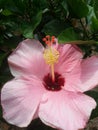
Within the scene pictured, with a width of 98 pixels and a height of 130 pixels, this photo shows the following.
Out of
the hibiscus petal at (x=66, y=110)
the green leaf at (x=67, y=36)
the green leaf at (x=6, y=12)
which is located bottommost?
the hibiscus petal at (x=66, y=110)

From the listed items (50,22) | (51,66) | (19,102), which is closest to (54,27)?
(50,22)

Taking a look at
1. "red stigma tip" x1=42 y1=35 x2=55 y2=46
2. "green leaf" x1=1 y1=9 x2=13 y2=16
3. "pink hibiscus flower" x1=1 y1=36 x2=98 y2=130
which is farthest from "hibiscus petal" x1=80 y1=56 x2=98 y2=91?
"green leaf" x1=1 y1=9 x2=13 y2=16

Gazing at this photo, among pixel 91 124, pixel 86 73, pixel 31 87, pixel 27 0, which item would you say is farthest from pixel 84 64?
pixel 91 124

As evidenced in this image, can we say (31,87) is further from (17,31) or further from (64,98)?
(17,31)

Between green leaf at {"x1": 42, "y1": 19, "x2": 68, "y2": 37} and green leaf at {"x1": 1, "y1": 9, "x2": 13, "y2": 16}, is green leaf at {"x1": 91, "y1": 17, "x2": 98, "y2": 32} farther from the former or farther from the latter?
green leaf at {"x1": 1, "y1": 9, "x2": 13, "y2": 16}

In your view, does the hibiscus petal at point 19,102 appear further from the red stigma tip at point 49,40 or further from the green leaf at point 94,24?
the green leaf at point 94,24

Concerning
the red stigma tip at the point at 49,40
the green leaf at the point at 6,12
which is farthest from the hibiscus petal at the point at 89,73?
the green leaf at the point at 6,12

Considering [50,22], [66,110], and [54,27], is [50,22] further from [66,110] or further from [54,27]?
[66,110]
